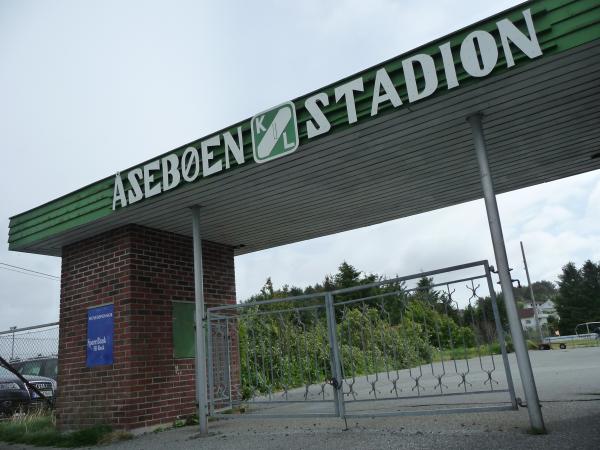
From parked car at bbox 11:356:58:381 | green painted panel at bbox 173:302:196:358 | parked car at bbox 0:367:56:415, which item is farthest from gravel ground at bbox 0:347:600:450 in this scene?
parked car at bbox 11:356:58:381

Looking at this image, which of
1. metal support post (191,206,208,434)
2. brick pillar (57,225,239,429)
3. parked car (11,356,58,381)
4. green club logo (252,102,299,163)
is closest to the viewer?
green club logo (252,102,299,163)

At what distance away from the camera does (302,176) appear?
18.9ft

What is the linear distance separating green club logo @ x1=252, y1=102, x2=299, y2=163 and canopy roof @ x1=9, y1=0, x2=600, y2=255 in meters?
0.10

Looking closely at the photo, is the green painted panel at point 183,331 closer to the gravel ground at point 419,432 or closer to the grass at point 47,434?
the gravel ground at point 419,432

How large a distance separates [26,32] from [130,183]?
4.58 meters

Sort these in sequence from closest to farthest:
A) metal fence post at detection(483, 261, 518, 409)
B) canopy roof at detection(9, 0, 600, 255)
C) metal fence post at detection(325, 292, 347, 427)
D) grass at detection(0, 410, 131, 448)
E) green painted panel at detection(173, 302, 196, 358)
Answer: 1. canopy roof at detection(9, 0, 600, 255)
2. metal fence post at detection(483, 261, 518, 409)
3. metal fence post at detection(325, 292, 347, 427)
4. grass at detection(0, 410, 131, 448)
5. green painted panel at detection(173, 302, 196, 358)

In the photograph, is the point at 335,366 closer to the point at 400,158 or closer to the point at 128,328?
the point at 400,158

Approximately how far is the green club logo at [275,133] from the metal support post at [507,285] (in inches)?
70.8

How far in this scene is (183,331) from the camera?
7.43 metres

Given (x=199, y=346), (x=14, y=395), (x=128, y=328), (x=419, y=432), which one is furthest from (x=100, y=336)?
(x=419, y=432)

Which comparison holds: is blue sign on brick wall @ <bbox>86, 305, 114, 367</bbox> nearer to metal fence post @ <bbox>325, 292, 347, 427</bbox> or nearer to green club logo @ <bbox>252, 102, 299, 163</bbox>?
metal fence post @ <bbox>325, 292, 347, 427</bbox>

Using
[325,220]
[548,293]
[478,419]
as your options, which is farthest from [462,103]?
[548,293]

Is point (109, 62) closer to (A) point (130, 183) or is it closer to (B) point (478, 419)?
(A) point (130, 183)

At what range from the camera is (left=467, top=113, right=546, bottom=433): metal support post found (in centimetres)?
401
